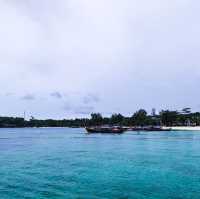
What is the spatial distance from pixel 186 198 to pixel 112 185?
847 centimetres

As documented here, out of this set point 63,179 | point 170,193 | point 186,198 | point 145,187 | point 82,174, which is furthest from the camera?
point 82,174

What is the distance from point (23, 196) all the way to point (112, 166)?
21605 mm

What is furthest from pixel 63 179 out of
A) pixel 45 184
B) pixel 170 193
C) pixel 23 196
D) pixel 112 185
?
pixel 170 193

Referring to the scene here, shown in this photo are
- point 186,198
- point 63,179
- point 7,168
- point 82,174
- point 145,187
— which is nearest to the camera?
point 186,198

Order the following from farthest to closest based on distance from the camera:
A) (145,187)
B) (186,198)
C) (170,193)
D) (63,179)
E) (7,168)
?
(7,168)
(63,179)
(145,187)
(170,193)
(186,198)

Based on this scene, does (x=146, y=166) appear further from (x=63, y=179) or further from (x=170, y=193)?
(x=170, y=193)

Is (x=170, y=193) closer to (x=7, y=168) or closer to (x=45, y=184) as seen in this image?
(x=45, y=184)

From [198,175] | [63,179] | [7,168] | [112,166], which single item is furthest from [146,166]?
[7,168]

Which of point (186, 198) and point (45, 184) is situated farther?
point (45, 184)

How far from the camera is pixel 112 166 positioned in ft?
175

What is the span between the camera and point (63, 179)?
41.7m

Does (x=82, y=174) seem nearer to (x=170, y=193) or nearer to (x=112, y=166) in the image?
(x=112, y=166)

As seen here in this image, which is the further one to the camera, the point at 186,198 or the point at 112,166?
the point at 112,166

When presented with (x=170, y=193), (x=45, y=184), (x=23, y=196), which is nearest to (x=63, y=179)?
(x=45, y=184)
